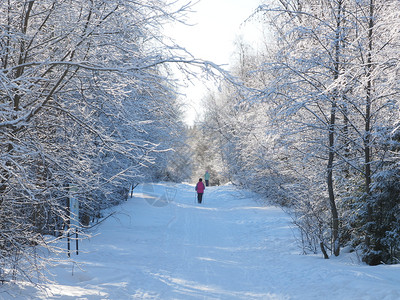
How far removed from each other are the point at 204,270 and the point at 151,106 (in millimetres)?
4087

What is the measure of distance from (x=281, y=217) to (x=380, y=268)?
9.45 meters

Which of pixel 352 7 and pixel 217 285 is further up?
pixel 352 7

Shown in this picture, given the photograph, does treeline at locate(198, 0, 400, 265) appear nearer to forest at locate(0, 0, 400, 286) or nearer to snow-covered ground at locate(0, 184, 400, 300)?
forest at locate(0, 0, 400, 286)

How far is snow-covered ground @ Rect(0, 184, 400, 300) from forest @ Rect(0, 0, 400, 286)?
2.71 feet

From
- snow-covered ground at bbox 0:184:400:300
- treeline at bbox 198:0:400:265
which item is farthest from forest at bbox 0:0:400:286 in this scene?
snow-covered ground at bbox 0:184:400:300

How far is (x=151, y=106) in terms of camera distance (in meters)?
9.36

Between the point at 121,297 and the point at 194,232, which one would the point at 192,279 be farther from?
the point at 194,232

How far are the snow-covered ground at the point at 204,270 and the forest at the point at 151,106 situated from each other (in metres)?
0.82

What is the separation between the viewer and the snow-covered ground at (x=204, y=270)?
20.8ft

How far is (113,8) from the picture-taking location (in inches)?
200

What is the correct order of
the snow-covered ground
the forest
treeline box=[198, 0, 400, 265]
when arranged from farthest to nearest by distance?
treeline box=[198, 0, 400, 265], the snow-covered ground, the forest

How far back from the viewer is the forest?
488cm

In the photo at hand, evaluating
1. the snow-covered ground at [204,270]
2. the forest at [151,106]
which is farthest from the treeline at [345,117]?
the snow-covered ground at [204,270]

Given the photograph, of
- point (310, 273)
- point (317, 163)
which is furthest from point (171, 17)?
point (317, 163)
